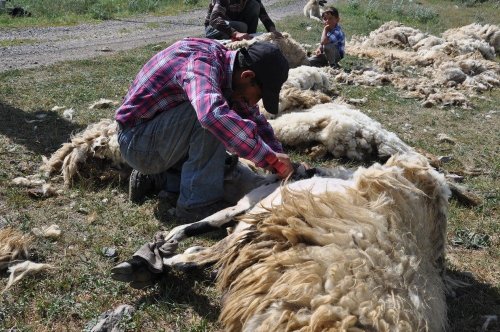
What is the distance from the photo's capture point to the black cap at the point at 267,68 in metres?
3.10

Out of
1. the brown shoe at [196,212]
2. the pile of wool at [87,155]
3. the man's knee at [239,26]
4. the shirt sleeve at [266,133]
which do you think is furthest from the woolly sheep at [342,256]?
the man's knee at [239,26]

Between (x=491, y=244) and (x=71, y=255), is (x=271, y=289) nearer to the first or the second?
(x=71, y=255)

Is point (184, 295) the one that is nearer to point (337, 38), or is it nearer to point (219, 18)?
point (219, 18)

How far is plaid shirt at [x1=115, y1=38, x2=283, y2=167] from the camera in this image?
113 inches

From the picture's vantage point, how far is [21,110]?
568 centimetres

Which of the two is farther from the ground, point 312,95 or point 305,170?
point 305,170

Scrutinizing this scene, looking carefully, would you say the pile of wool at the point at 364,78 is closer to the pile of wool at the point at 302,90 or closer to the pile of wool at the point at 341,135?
the pile of wool at the point at 302,90

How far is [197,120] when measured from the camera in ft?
11.0

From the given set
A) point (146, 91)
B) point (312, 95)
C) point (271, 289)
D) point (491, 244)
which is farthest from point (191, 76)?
point (312, 95)

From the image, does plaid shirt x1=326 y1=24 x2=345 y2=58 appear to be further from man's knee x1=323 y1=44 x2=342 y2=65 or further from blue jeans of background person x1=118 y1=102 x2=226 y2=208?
blue jeans of background person x1=118 y1=102 x2=226 y2=208

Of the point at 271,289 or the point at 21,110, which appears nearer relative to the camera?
the point at 271,289

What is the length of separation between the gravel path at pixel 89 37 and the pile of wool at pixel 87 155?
4.75 metres

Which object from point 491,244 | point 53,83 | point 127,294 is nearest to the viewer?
point 127,294

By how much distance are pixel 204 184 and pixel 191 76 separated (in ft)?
2.42
